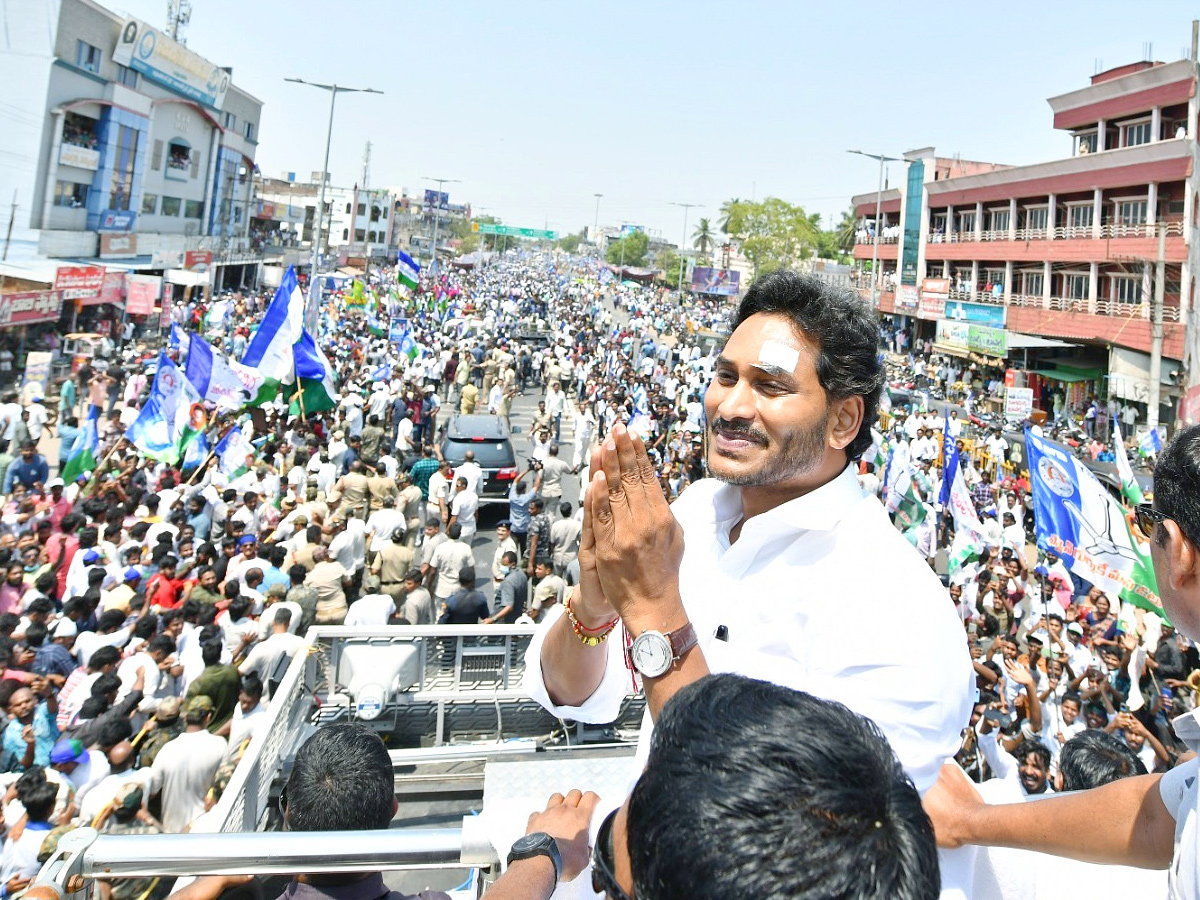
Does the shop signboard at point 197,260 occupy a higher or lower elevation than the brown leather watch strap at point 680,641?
higher

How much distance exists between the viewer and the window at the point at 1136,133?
2886 centimetres

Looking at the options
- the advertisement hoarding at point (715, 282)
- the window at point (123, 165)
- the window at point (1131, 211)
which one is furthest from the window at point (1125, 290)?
the window at point (123, 165)

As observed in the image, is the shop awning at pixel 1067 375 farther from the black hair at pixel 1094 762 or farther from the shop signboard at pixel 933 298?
the black hair at pixel 1094 762

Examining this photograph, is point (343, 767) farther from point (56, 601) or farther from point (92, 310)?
point (92, 310)

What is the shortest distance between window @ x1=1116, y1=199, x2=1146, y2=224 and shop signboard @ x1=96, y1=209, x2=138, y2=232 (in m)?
36.6

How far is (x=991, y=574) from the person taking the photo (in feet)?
27.8

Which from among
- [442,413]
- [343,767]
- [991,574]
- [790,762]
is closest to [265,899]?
[343,767]

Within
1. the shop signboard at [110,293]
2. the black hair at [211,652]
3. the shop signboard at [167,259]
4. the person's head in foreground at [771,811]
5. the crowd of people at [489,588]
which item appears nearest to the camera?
the person's head in foreground at [771,811]

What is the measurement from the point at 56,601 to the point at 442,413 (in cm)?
1459

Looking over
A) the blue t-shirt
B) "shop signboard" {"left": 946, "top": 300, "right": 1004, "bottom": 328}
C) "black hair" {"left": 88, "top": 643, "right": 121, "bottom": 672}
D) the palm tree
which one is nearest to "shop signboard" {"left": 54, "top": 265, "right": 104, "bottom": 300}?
"black hair" {"left": 88, "top": 643, "right": 121, "bottom": 672}

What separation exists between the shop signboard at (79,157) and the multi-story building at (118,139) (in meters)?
0.05

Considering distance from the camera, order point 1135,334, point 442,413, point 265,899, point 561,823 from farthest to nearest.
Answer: point 1135,334
point 442,413
point 265,899
point 561,823

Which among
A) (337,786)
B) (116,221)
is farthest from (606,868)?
(116,221)

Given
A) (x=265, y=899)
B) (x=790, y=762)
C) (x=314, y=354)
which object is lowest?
A: (x=265, y=899)
